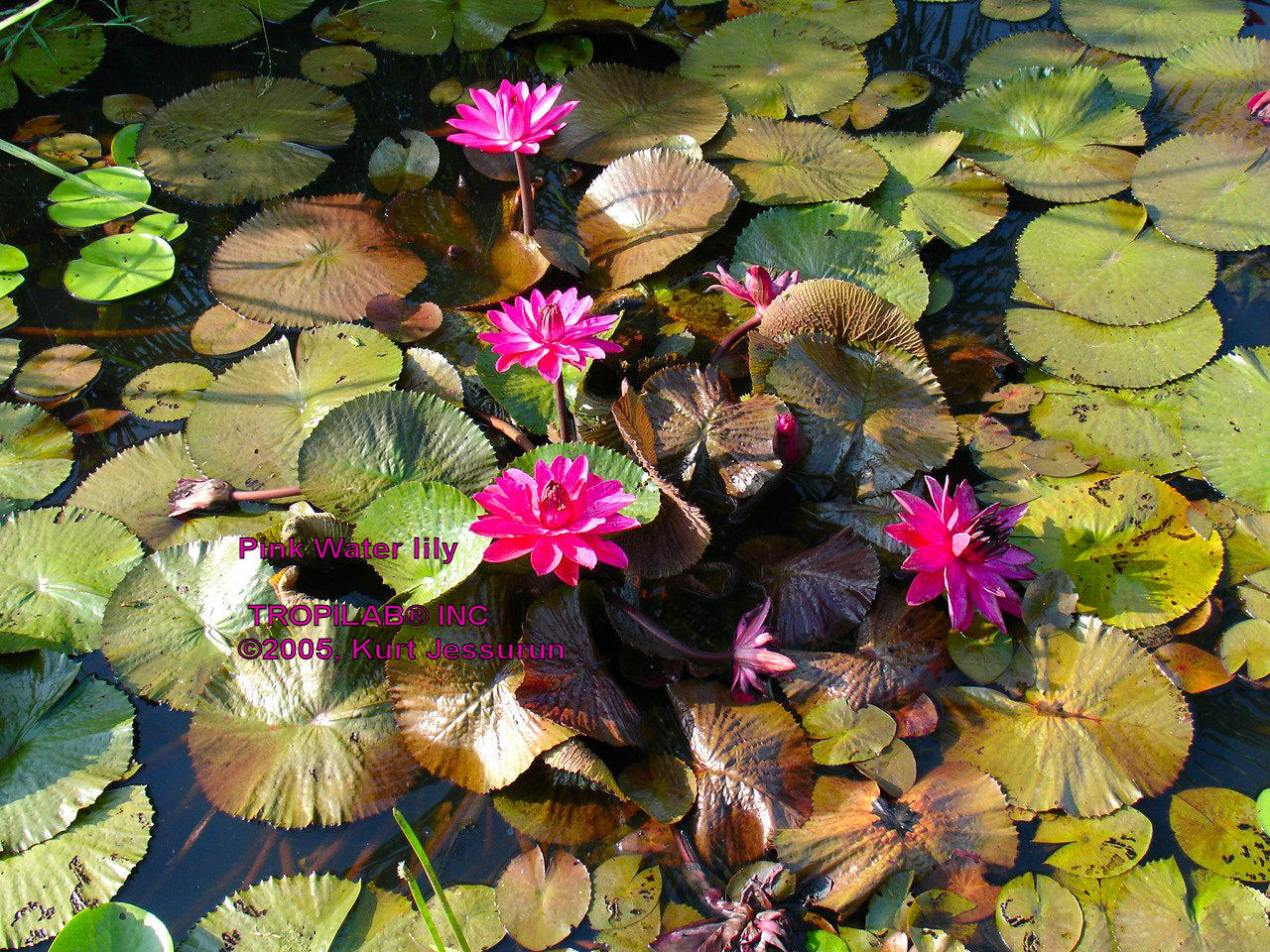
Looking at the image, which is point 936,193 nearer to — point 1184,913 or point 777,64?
point 777,64

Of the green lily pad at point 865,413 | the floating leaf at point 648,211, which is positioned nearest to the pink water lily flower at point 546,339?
the green lily pad at point 865,413

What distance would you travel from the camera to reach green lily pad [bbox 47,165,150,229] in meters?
3.19

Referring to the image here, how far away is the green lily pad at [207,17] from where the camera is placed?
12.6 ft

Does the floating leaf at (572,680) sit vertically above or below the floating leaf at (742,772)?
above

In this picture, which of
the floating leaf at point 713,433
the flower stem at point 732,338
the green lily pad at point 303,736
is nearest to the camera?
the green lily pad at point 303,736

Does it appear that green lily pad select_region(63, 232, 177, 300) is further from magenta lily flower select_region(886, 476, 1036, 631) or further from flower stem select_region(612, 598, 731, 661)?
magenta lily flower select_region(886, 476, 1036, 631)

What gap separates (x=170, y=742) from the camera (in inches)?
83.4

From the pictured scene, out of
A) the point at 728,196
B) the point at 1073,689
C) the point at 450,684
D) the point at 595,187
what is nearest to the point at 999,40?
the point at 728,196

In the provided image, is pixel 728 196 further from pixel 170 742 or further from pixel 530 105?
pixel 170 742

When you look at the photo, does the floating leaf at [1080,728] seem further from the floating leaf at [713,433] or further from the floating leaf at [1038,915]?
the floating leaf at [713,433]

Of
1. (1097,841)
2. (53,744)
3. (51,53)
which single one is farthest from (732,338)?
(51,53)

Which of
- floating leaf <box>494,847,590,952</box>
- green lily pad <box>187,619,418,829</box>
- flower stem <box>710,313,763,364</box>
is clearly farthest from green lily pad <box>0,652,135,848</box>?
flower stem <box>710,313,763,364</box>

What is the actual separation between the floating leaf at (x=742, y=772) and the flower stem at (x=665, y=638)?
0.08 metres

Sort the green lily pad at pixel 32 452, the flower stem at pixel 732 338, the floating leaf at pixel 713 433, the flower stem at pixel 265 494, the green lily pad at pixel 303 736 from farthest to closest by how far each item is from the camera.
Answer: the flower stem at pixel 732 338 → the green lily pad at pixel 32 452 → the flower stem at pixel 265 494 → the floating leaf at pixel 713 433 → the green lily pad at pixel 303 736
